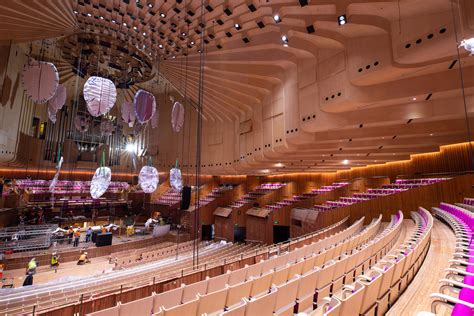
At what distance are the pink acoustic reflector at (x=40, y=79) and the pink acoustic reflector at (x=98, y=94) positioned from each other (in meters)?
1.08

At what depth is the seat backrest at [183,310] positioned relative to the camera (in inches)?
81.4

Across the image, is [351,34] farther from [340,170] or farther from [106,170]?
[340,170]

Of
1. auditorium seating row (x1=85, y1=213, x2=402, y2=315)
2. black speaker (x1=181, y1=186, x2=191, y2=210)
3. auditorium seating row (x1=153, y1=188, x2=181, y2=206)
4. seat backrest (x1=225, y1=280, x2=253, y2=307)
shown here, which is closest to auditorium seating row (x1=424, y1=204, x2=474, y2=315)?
auditorium seating row (x1=85, y1=213, x2=402, y2=315)

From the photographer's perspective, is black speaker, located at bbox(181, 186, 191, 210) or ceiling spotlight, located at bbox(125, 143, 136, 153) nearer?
black speaker, located at bbox(181, 186, 191, 210)

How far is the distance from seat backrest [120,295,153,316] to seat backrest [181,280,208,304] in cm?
43

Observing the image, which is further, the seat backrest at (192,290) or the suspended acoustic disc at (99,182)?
the suspended acoustic disc at (99,182)

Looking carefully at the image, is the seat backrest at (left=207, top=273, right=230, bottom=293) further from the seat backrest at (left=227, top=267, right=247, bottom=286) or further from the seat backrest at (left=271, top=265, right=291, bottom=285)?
the seat backrest at (left=271, top=265, right=291, bottom=285)

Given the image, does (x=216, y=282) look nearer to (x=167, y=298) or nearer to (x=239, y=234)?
(x=167, y=298)

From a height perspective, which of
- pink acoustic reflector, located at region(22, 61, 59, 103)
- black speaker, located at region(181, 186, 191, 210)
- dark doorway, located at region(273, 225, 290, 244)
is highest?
pink acoustic reflector, located at region(22, 61, 59, 103)

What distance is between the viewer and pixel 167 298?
108 inches

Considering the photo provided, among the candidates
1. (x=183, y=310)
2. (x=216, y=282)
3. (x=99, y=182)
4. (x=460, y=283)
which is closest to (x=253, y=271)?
(x=216, y=282)

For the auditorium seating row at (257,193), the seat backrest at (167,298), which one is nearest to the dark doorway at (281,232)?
the auditorium seating row at (257,193)

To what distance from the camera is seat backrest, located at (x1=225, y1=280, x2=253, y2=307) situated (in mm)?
2645

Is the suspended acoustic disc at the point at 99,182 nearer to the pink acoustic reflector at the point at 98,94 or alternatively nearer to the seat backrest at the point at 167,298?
the pink acoustic reflector at the point at 98,94
